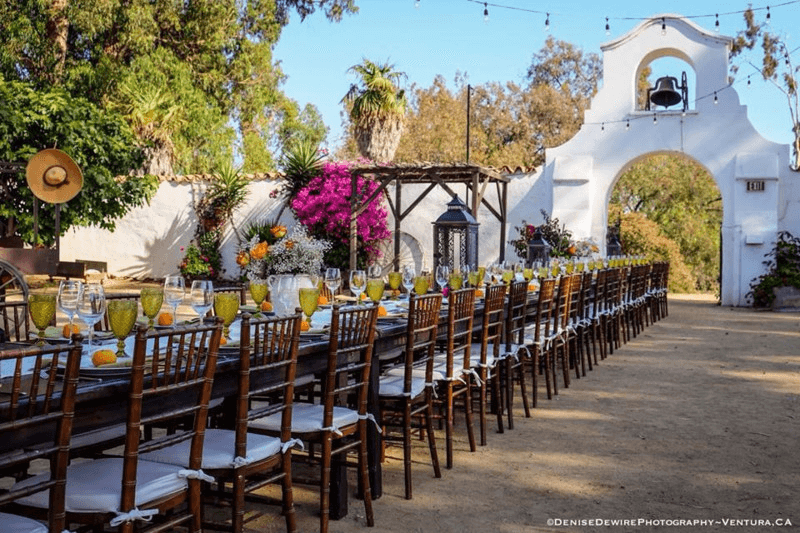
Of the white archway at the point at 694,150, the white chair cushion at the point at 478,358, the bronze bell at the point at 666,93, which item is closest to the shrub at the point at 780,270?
the white archway at the point at 694,150

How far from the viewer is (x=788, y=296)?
14.2 meters

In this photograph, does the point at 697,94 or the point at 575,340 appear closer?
the point at 575,340

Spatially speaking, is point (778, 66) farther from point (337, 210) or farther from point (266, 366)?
point (266, 366)

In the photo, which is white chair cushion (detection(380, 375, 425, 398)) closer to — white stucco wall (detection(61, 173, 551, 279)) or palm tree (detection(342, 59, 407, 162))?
white stucco wall (detection(61, 173, 551, 279))

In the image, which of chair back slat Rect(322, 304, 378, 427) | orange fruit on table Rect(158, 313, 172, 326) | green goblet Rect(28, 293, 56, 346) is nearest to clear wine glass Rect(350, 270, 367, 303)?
chair back slat Rect(322, 304, 378, 427)

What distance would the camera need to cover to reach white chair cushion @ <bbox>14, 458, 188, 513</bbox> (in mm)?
2176

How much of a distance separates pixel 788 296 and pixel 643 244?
6.11 metres

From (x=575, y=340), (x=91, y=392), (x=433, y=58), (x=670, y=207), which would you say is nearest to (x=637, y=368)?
(x=575, y=340)

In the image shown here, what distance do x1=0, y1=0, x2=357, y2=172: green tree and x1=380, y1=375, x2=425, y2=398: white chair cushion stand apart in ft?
43.3

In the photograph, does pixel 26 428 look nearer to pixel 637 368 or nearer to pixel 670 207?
pixel 637 368

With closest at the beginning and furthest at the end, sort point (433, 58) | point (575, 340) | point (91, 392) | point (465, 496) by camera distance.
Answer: point (91, 392) → point (465, 496) → point (575, 340) → point (433, 58)

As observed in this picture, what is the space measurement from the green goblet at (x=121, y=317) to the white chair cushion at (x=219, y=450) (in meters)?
0.35

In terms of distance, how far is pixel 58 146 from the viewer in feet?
33.8

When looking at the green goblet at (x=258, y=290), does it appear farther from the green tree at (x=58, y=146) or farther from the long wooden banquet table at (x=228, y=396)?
the green tree at (x=58, y=146)
